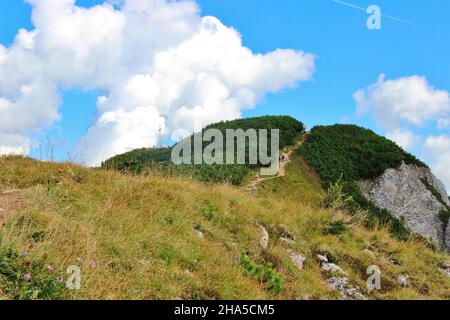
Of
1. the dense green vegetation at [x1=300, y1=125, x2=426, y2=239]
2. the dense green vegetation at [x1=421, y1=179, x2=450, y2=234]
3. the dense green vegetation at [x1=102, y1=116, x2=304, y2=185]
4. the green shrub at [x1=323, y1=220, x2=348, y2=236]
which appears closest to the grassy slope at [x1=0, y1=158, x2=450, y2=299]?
the green shrub at [x1=323, y1=220, x2=348, y2=236]

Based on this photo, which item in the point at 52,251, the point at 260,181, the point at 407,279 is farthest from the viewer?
the point at 260,181

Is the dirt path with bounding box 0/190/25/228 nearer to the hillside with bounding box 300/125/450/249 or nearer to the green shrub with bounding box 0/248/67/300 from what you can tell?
the green shrub with bounding box 0/248/67/300

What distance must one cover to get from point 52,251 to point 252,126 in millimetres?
38328

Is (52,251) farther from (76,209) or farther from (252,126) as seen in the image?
(252,126)

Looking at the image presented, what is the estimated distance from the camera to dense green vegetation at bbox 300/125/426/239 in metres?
37.9

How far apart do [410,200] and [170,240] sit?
120ft

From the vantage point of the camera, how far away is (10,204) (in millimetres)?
7938

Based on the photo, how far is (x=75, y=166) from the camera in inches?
457

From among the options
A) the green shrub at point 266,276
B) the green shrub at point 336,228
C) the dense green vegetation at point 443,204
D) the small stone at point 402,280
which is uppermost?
the dense green vegetation at point 443,204

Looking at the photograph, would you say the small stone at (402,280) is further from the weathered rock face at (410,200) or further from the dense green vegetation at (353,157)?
the weathered rock face at (410,200)

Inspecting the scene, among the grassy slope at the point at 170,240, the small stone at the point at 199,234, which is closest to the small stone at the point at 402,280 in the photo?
the grassy slope at the point at 170,240

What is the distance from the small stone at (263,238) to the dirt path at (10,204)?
518 centimetres

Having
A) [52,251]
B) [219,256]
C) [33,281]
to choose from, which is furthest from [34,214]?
[219,256]

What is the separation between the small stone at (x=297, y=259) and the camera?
32.9 feet
